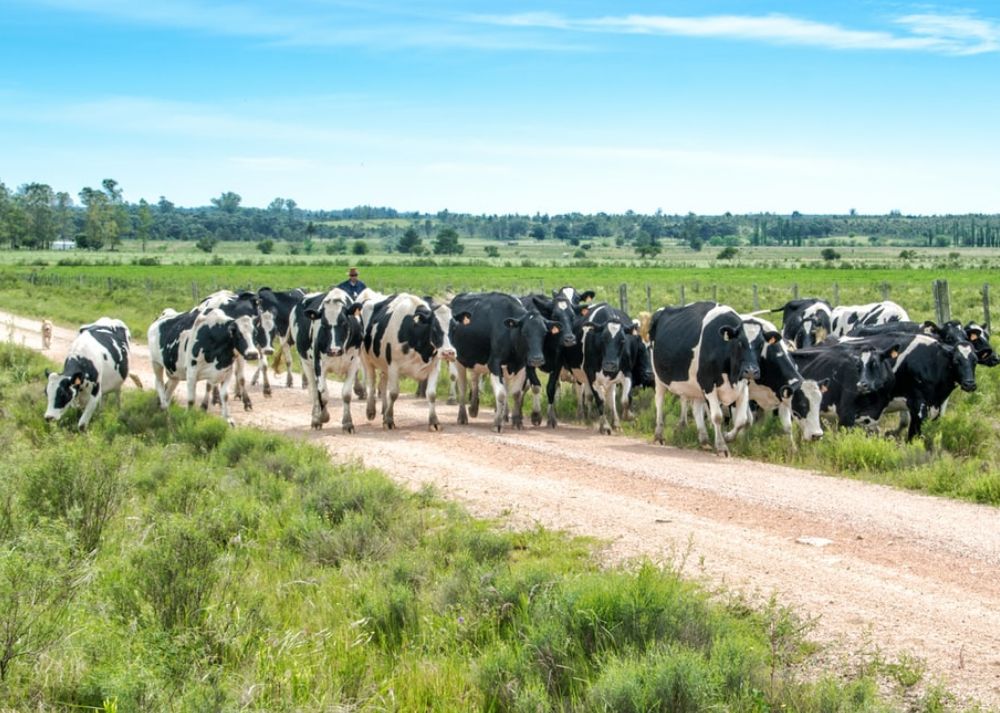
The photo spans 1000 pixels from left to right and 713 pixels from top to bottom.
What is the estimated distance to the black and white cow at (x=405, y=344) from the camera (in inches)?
677

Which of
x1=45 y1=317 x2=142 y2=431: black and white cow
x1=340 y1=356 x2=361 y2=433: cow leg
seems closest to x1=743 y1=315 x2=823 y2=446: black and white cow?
x1=340 y1=356 x2=361 y2=433: cow leg

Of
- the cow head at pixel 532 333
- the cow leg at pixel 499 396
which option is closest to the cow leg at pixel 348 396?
the cow leg at pixel 499 396

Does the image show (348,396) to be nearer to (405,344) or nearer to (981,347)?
(405,344)

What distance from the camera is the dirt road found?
24.4 feet

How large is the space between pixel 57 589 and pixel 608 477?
684cm

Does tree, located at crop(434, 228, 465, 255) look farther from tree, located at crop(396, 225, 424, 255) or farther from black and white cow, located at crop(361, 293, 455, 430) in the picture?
black and white cow, located at crop(361, 293, 455, 430)

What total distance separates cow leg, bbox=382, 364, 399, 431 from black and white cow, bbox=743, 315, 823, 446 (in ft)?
18.8

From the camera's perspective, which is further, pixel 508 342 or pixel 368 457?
pixel 508 342

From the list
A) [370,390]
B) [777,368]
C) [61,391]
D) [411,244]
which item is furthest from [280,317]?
[411,244]

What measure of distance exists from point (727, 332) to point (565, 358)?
4.01 metres

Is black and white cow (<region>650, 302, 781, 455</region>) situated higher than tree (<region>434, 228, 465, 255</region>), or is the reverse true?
tree (<region>434, 228, 465, 255</region>)

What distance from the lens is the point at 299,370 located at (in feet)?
91.2

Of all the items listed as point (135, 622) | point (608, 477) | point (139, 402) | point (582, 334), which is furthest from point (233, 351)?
point (135, 622)

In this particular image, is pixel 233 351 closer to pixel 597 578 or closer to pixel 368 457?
pixel 368 457
